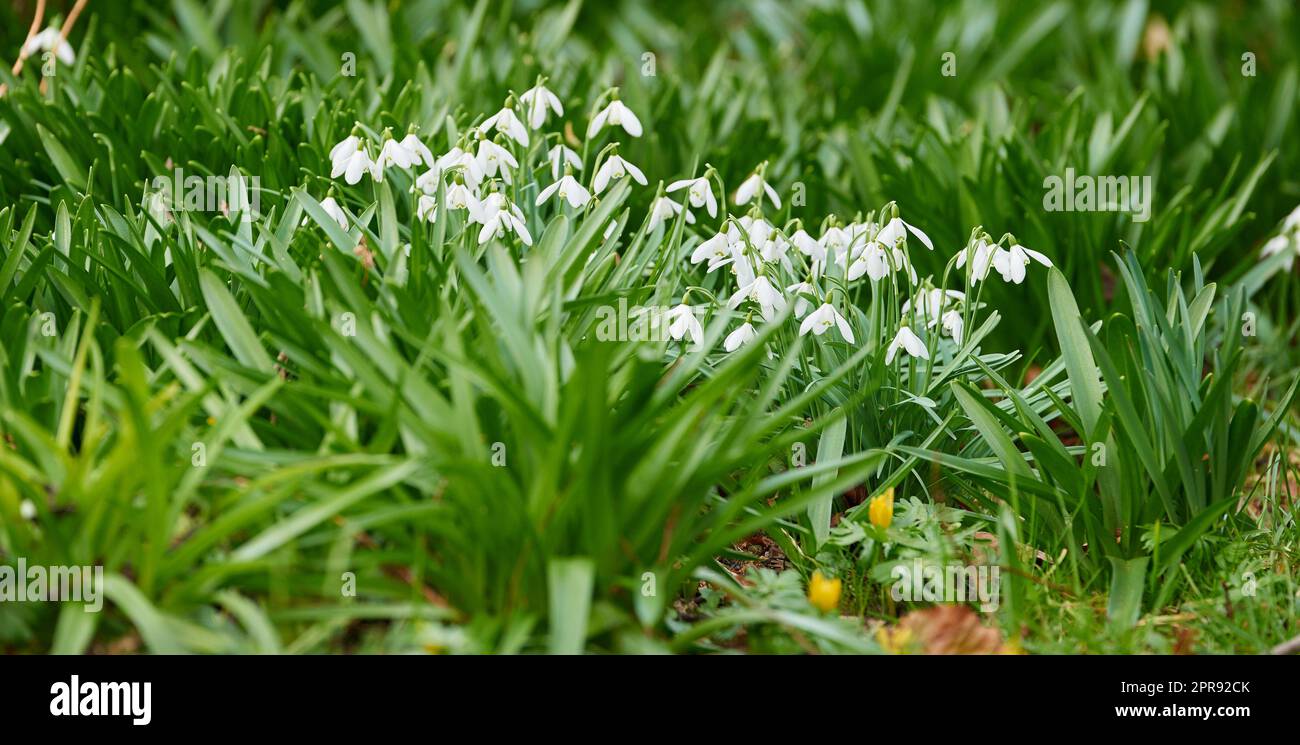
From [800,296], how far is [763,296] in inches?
10.0

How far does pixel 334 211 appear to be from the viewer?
274cm

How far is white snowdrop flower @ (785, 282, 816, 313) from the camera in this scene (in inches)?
107

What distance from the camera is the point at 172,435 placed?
2039 mm

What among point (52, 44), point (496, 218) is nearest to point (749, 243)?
point (496, 218)

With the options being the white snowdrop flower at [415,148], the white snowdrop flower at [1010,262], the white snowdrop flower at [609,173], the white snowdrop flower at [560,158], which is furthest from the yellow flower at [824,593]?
the white snowdrop flower at [415,148]

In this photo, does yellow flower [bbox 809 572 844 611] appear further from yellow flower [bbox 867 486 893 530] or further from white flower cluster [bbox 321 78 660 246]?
white flower cluster [bbox 321 78 660 246]

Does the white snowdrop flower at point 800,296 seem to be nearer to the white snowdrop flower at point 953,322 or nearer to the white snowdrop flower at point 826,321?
the white snowdrop flower at point 826,321

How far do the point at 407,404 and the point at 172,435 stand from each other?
386 mm

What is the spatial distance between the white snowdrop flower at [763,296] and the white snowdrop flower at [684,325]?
16 cm

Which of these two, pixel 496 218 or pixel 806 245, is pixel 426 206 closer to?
pixel 496 218

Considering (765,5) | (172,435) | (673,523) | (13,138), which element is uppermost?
(765,5)

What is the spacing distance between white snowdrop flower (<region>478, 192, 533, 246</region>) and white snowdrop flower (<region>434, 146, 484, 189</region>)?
0.18 ft
